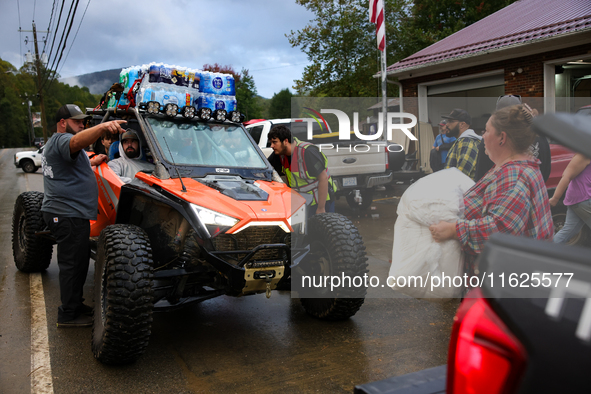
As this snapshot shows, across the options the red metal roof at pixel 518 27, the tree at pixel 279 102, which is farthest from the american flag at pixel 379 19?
the tree at pixel 279 102

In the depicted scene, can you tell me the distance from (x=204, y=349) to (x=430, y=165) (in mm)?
2485

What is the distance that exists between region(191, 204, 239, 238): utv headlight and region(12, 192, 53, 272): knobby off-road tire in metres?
3.30

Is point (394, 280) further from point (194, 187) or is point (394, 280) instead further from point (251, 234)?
point (194, 187)

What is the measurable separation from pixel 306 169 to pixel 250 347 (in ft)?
6.33

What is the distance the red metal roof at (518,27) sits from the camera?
10531mm

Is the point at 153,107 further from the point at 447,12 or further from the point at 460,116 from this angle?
the point at 447,12

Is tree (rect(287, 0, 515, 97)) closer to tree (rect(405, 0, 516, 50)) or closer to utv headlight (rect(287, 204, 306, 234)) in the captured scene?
tree (rect(405, 0, 516, 50))

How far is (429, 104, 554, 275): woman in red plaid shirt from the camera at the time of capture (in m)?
2.62

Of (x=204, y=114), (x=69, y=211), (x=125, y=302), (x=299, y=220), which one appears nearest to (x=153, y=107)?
(x=204, y=114)

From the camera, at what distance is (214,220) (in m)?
Answer: 3.83

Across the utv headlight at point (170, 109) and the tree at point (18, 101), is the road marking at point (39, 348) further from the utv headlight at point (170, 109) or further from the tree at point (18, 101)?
the tree at point (18, 101)

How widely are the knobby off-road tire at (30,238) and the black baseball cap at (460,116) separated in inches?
204

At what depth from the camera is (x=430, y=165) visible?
3283mm

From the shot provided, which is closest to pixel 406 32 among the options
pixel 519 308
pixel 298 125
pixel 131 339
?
pixel 298 125
